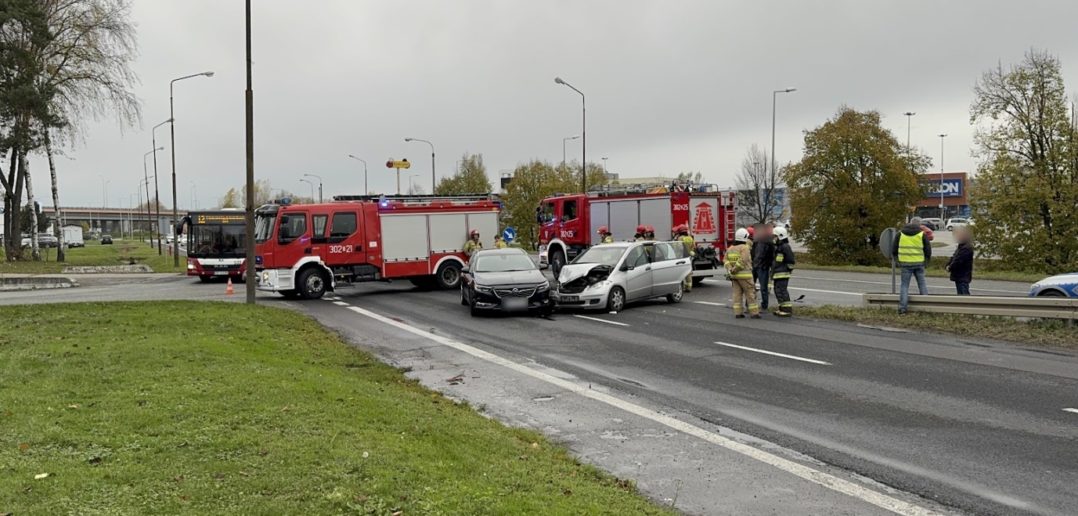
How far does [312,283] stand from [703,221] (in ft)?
38.5

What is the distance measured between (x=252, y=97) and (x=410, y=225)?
619 centimetres

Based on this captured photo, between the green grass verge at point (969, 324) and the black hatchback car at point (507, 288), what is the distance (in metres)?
5.22

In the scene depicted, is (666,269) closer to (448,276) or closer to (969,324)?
(969,324)

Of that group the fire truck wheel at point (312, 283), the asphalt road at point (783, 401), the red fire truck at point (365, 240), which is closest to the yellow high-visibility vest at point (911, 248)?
the asphalt road at point (783, 401)

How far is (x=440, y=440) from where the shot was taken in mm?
5758

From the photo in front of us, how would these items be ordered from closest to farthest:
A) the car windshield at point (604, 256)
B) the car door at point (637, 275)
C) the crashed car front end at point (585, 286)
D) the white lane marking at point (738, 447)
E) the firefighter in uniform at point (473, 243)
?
the white lane marking at point (738, 447)
the crashed car front end at point (585, 286)
the car door at point (637, 275)
the car windshield at point (604, 256)
the firefighter in uniform at point (473, 243)

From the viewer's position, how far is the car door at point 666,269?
16953 mm

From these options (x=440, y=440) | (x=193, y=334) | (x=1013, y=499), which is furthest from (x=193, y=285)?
(x=1013, y=499)

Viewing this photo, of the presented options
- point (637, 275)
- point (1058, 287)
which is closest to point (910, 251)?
point (1058, 287)

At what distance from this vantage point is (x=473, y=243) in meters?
22.1

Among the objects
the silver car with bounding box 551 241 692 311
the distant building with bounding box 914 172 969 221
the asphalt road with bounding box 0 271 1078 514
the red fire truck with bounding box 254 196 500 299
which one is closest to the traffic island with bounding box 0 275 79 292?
the red fire truck with bounding box 254 196 500 299

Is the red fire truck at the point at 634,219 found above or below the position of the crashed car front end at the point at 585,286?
above

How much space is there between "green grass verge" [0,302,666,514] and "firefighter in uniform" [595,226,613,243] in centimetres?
1395

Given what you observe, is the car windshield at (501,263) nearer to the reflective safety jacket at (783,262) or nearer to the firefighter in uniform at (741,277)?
the firefighter in uniform at (741,277)
